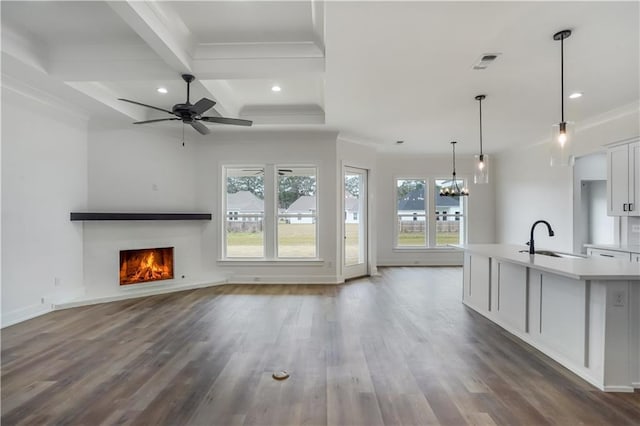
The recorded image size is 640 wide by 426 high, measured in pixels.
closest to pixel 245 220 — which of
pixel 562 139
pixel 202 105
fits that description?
pixel 202 105

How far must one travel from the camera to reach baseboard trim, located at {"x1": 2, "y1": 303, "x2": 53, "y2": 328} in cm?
381

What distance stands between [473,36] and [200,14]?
244 cm

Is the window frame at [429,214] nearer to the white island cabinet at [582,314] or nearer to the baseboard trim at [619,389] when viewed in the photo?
the white island cabinet at [582,314]

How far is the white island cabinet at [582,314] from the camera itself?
2.45 meters

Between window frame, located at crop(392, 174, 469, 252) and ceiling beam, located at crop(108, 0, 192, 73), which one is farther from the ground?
ceiling beam, located at crop(108, 0, 192, 73)

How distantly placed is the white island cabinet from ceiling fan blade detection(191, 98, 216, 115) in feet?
11.9

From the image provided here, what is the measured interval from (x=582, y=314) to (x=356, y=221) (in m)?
4.49

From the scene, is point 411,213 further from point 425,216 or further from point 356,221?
point 356,221

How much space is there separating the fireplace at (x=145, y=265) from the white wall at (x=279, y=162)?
67 centimetres

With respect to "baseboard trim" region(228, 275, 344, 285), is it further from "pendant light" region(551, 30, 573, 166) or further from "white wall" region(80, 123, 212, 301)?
"pendant light" region(551, 30, 573, 166)

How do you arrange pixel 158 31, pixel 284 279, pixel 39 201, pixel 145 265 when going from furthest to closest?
pixel 284 279
pixel 145 265
pixel 39 201
pixel 158 31

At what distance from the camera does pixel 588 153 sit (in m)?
5.25

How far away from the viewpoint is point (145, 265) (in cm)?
557

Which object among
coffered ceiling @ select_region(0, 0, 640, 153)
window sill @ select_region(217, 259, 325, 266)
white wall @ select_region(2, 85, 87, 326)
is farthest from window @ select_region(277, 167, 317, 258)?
white wall @ select_region(2, 85, 87, 326)
